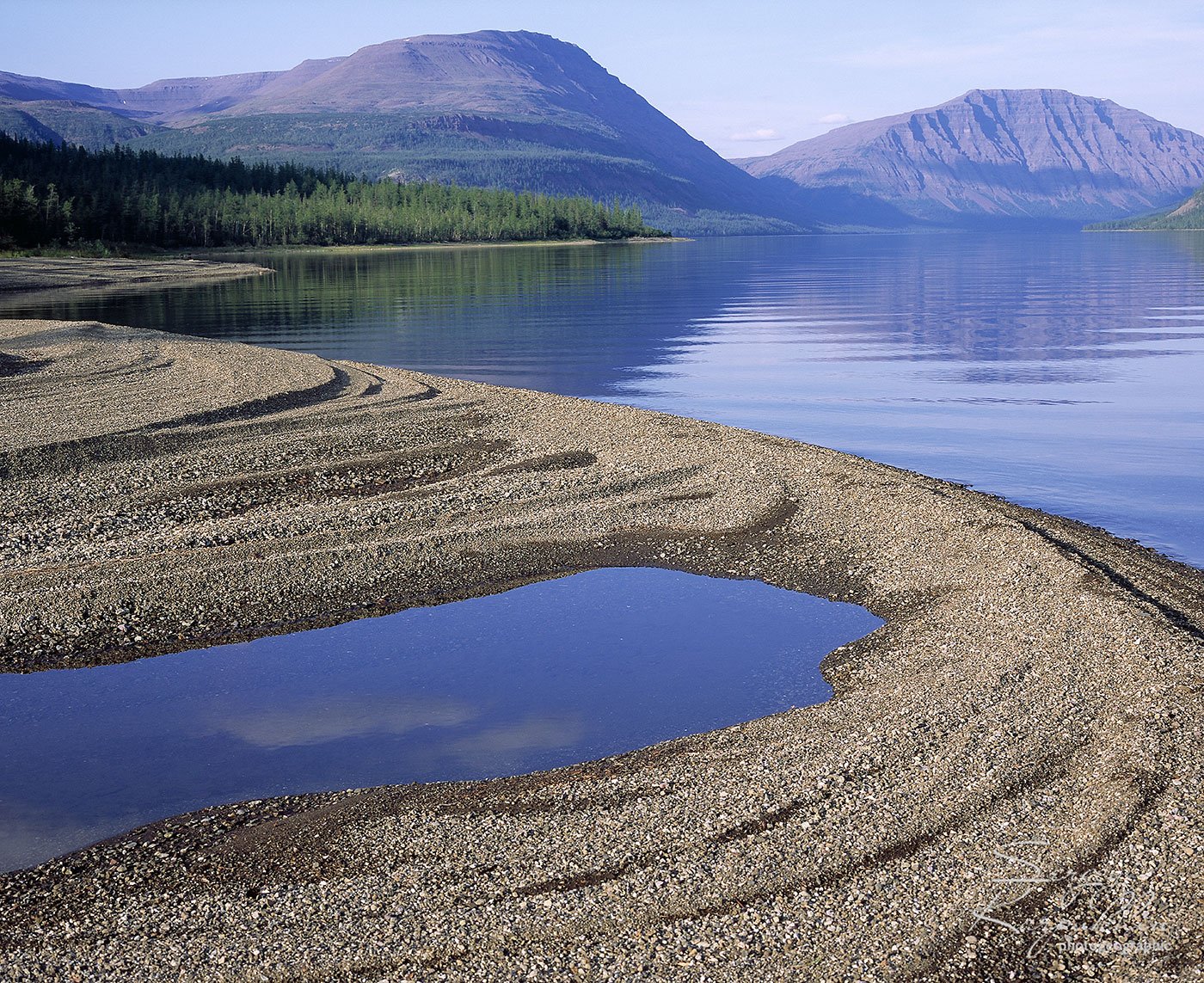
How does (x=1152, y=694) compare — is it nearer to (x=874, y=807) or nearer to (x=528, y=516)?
(x=874, y=807)

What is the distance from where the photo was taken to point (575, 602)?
59.7ft

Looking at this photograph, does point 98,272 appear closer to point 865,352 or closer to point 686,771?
point 865,352

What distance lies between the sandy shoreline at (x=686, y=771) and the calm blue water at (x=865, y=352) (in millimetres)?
5315

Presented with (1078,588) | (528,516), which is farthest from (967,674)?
(528,516)

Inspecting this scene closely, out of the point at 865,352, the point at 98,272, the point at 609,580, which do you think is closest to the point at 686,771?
the point at 609,580

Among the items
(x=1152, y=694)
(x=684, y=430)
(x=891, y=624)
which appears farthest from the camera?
(x=684, y=430)

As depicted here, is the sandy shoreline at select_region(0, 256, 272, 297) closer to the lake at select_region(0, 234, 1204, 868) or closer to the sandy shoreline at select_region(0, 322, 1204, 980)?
the lake at select_region(0, 234, 1204, 868)

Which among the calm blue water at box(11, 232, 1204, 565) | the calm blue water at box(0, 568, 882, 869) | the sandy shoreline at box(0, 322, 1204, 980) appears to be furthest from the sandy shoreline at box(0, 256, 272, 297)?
the calm blue water at box(0, 568, 882, 869)

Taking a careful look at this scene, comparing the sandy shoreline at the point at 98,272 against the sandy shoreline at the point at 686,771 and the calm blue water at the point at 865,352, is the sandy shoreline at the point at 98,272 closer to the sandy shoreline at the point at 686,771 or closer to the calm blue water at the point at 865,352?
the calm blue water at the point at 865,352

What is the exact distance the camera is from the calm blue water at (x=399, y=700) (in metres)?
12.0

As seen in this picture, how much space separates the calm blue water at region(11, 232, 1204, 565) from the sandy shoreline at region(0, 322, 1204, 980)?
17.4 ft

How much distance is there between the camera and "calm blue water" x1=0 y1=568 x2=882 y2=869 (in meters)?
12.0

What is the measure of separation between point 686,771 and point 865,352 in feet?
141

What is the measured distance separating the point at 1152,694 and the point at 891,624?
4041 mm
